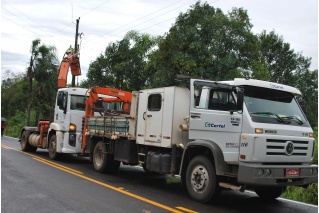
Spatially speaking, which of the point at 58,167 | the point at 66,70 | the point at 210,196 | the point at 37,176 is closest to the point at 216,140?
the point at 210,196

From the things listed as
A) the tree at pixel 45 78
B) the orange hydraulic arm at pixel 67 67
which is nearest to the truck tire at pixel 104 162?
the orange hydraulic arm at pixel 67 67

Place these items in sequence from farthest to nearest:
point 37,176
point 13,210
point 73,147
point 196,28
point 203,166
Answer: point 196,28 < point 73,147 < point 37,176 < point 203,166 < point 13,210

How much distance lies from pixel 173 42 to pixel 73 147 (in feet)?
30.2

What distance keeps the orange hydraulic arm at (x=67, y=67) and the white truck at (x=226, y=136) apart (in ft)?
25.8

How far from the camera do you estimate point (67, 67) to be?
16.8 m

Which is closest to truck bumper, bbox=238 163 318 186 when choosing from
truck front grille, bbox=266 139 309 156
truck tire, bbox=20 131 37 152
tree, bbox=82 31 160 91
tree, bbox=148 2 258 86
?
truck front grille, bbox=266 139 309 156

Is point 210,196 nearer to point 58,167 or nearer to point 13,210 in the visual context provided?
point 13,210

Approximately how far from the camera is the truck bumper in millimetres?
6469

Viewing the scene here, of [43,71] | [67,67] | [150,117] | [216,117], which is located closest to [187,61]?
[67,67]

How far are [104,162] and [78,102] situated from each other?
3.50m

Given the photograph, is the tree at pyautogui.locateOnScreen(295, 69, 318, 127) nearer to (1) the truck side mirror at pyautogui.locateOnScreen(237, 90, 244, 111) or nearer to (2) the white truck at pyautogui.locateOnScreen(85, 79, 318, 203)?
(2) the white truck at pyautogui.locateOnScreen(85, 79, 318, 203)

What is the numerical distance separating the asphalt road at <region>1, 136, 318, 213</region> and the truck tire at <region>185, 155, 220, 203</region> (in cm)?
19

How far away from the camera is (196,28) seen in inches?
775

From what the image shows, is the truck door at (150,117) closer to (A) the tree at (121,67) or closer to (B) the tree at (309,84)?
(A) the tree at (121,67)
